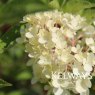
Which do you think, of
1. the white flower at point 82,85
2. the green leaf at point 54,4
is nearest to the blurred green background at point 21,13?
the green leaf at point 54,4

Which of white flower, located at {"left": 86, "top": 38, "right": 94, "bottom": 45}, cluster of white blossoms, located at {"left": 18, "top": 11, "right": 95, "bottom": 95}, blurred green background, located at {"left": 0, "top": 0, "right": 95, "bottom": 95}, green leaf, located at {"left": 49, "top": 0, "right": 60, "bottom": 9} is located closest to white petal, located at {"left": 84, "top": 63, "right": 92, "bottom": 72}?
cluster of white blossoms, located at {"left": 18, "top": 11, "right": 95, "bottom": 95}

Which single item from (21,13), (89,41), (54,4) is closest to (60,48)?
(89,41)

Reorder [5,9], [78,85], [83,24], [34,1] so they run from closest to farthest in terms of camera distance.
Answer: [78,85], [83,24], [5,9], [34,1]

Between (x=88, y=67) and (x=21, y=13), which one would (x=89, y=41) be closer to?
(x=88, y=67)

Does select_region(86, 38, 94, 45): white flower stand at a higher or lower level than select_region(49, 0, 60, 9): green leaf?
lower

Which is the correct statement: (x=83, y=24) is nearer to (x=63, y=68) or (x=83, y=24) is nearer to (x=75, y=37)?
(x=75, y=37)

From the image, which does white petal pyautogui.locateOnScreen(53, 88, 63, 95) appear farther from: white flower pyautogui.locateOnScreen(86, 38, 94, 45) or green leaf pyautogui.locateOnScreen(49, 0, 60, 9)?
green leaf pyautogui.locateOnScreen(49, 0, 60, 9)

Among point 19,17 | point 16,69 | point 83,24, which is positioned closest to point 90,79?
point 83,24

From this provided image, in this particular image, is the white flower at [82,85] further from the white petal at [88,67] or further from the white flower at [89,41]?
the white flower at [89,41]
